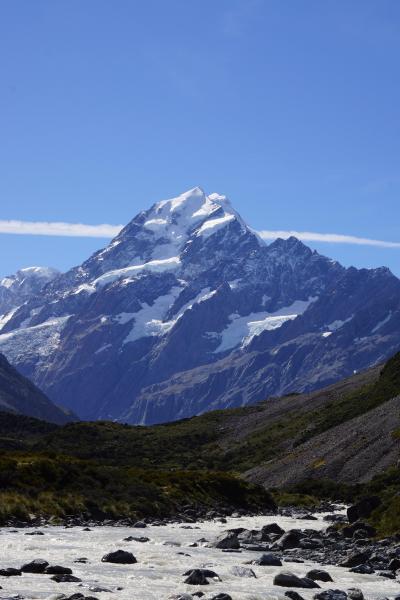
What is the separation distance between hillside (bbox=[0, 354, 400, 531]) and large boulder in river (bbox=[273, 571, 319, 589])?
847 inches

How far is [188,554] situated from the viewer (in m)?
48.0

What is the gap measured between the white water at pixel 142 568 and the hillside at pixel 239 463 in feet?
41.5

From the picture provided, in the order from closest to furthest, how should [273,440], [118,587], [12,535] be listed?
[118,587]
[12,535]
[273,440]

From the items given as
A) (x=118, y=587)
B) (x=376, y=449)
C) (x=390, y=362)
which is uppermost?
(x=390, y=362)

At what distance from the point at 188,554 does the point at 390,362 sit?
14223 centimetres

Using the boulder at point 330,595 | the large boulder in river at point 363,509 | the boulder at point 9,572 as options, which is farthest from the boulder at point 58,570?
the large boulder in river at point 363,509

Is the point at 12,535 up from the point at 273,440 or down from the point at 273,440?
down

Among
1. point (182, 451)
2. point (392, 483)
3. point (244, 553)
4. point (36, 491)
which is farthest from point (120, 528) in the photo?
point (182, 451)

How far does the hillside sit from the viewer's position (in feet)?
248

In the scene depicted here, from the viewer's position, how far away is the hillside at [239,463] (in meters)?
75.6

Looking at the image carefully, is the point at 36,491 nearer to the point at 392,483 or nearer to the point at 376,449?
the point at 392,483

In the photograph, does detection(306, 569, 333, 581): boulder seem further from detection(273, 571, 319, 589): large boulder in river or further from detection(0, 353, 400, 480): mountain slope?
detection(0, 353, 400, 480): mountain slope

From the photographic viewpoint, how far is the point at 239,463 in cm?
16138

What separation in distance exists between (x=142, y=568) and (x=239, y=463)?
396 ft
